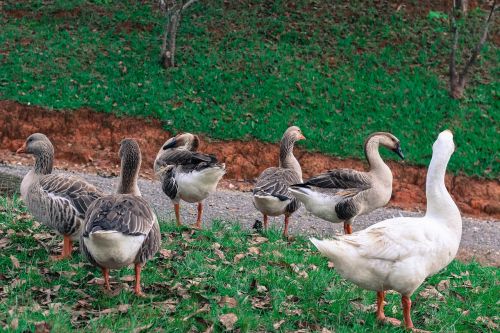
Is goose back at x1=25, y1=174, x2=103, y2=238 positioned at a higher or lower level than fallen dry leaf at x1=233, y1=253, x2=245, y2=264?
higher

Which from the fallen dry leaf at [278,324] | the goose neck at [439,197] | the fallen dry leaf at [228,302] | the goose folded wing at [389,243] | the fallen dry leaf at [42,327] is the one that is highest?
the goose neck at [439,197]

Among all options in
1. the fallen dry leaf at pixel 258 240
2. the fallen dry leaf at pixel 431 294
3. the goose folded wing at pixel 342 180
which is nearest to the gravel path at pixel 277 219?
the goose folded wing at pixel 342 180

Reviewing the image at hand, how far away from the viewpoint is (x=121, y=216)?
587cm

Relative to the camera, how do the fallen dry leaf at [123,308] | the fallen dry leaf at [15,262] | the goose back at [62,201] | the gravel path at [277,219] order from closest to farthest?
the fallen dry leaf at [123,308] → the fallen dry leaf at [15,262] → the goose back at [62,201] → the gravel path at [277,219]

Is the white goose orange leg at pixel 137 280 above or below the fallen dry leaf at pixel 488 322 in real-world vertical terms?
above

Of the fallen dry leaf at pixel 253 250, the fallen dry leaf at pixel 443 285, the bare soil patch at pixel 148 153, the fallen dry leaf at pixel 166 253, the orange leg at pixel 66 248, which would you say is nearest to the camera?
the orange leg at pixel 66 248

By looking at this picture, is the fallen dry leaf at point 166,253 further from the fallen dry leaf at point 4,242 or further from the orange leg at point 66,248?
the fallen dry leaf at point 4,242

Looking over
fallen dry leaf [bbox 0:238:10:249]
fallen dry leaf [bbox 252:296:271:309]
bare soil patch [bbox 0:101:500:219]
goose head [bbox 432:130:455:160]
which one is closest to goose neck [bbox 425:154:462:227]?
goose head [bbox 432:130:455:160]

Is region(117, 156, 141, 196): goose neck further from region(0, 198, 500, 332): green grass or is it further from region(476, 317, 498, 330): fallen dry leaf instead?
region(476, 317, 498, 330): fallen dry leaf

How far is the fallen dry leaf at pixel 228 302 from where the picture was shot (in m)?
5.93

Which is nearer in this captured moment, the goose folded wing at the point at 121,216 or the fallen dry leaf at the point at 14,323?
the fallen dry leaf at the point at 14,323

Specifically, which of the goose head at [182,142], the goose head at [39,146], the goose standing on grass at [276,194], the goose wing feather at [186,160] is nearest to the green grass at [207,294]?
the goose head at [39,146]

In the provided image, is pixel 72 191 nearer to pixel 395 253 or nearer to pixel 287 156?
pixel 395 253

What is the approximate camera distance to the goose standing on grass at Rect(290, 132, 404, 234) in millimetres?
9641
